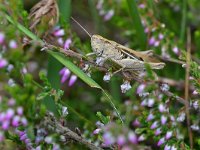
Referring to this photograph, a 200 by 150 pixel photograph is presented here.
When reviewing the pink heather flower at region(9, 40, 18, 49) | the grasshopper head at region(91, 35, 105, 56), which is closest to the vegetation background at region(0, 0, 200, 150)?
the pink heather flower at region(9, 40, 18, 49)

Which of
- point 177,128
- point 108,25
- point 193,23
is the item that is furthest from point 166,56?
point 108,25

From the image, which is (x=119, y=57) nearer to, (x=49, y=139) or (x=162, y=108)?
(x=162, y=108)

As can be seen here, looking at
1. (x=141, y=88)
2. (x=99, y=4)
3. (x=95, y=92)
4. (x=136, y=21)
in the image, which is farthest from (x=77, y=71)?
(x=95, y=92)

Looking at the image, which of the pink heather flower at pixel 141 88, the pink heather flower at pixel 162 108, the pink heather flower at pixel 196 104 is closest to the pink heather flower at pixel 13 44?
the pink heather flower at pixel 141 88

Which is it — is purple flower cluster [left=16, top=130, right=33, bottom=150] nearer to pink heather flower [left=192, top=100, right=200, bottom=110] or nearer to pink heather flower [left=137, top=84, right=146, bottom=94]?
pink heather flower [left=137, top=84, right=146, bottom=94]

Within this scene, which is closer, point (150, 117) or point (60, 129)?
point (60, 129)

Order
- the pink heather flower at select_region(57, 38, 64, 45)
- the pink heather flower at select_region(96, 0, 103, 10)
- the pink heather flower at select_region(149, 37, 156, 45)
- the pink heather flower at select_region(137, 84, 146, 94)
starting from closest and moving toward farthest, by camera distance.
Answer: the pink heather flower at select_region(137, 84, 146, 94) → the pink heather flower at select_region(57, 38, 64, 45) → the pink heather flower at select_region(149, 37, 156, 45) → the pink heather flower at select_region(96, 0, 103, 10)

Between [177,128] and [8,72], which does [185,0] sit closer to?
[177,128]

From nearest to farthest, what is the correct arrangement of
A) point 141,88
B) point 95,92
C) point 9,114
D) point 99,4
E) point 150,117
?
1. point 9,114
2. point 141,88
3. point 150,117
4. point 99,4
5. point 95,92

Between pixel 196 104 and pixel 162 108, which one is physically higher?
pixel 162 108
